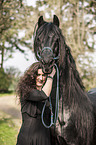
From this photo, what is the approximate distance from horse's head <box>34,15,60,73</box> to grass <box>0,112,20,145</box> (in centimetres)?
481

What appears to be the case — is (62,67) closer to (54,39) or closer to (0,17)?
(54,39)

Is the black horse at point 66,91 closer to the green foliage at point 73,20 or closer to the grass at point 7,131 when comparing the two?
the grass at point 7,131

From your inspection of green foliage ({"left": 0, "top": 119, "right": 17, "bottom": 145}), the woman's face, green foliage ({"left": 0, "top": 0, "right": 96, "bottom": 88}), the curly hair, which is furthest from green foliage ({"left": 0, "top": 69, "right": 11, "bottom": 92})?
the woman's face

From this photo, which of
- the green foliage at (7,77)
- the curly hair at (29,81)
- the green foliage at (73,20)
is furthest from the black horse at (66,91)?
the green foliage at (7,77)

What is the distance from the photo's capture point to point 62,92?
2.14 m

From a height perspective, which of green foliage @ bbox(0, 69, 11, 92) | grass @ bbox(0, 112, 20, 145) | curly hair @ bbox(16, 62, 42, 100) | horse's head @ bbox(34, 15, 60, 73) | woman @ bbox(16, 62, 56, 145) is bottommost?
grass @ bbox(0, 112, 20, 145)

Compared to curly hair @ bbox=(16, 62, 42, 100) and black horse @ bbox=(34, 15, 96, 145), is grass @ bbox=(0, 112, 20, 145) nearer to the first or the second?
curly hair @ bbox=(16, 62, 42, 100)

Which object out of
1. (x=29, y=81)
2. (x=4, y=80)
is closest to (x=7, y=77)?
(x=4, y=80)

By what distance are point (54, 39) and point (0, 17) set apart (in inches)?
265

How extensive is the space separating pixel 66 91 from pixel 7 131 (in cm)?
577

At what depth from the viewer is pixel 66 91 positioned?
2133mm

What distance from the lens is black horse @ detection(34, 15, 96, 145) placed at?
6.65ft

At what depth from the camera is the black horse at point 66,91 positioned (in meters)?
2.03

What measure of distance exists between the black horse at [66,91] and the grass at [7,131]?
4.33m
